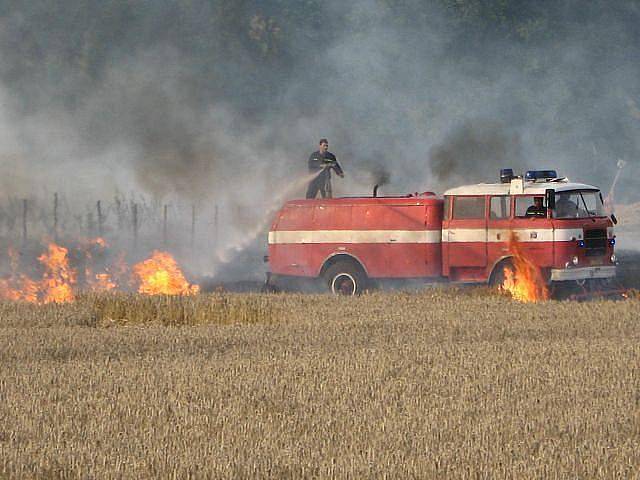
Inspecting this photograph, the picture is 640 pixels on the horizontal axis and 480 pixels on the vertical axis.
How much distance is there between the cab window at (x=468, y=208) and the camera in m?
23.4

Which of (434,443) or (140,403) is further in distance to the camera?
(140,403)

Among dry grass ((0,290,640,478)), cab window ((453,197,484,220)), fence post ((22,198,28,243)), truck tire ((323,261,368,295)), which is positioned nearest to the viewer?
dry grass ((0,290,640,478))

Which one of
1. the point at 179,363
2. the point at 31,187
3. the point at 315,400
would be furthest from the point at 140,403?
the point at 31,187

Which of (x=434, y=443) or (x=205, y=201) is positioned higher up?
(x=205, y=201)

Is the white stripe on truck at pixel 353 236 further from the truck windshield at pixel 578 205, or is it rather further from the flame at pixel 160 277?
the truck windshield at pixel 578 205

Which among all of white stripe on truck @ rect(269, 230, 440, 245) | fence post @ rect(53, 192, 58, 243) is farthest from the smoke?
white stripe on truck @ rect(269, 230, 440, 245)

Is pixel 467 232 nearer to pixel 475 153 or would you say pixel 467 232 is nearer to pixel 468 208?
pixel 468 208

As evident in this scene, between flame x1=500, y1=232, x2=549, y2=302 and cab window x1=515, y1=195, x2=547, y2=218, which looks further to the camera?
cab window x1=515, y1=195, x2=547, y2=218

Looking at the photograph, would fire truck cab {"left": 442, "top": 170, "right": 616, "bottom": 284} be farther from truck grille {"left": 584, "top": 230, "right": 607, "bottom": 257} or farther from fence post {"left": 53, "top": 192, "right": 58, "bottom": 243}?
fence post {"left": 53, "top": 192, "right": 58, "bottom": 243}

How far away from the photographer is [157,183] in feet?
150

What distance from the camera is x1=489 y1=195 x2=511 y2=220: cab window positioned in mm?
23156

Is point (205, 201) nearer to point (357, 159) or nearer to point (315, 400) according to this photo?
point (357, 159)

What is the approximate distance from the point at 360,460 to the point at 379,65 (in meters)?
45.7

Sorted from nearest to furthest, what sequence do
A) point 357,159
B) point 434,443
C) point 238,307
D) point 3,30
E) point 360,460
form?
1. point 360,460
2. point 434,443
3. point 238,307
4. point 357,159
5. point 3,30
